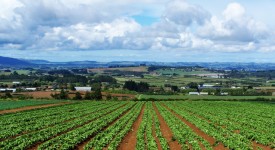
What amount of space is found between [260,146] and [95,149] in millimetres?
13105

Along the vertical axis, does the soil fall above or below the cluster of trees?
above

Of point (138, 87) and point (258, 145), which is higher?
point (258, 145)

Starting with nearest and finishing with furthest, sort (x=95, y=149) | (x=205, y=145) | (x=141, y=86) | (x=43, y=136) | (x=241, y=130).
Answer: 1. (x=95, y=149)
2. (x=205, y=145)
3. (x=43, y=136)
4. (x=241, y=130)
5. (x=141, y=86)

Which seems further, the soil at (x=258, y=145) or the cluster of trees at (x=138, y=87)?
the cluster of trees at (x=138, y=87)

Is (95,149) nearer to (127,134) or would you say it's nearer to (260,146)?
(127,134)

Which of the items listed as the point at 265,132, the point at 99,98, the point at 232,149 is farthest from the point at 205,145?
the point at 99,98

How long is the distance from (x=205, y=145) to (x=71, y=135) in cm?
1135

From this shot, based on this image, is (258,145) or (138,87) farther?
(138,87)

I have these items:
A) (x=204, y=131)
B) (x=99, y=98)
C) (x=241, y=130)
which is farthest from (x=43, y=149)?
(x=99, y=98)

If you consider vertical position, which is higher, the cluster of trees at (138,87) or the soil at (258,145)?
the soil at (258,145)

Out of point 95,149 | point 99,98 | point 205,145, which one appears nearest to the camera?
point 95,149

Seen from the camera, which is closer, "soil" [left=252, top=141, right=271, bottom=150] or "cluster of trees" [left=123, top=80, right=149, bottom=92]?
"soil" [left=252, top=141, right=271, bottom=150]

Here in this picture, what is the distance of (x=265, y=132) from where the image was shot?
114ft

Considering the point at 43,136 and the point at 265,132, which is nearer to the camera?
the point at 43,136
